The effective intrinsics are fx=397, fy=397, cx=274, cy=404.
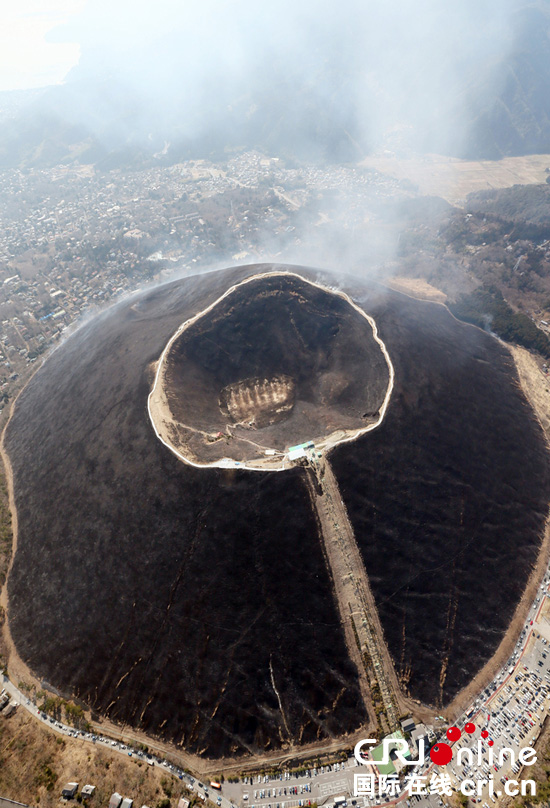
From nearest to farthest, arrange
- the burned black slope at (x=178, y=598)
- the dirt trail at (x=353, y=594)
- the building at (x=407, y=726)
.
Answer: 1. the building at (x=407, y=726)
2. the burned black slope at (x=178, y=598)
3. the dirt trail at (x=353, y=594)

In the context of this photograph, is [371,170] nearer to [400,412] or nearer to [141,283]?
[141,283]


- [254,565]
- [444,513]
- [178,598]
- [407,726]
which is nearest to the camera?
[407,726]

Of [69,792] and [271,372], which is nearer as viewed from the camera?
[69,792]

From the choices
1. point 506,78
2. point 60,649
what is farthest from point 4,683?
point 506,78

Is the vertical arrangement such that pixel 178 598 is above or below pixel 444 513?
below

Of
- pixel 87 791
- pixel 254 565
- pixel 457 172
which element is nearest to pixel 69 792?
pixel 87 791

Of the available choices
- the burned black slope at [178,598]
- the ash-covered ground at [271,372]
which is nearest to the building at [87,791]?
A: the burned black slope at [178,598]

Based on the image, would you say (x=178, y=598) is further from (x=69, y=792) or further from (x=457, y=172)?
(x=457, y=172)

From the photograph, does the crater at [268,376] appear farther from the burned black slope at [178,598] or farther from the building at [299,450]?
the burned black slope at [178,598]
